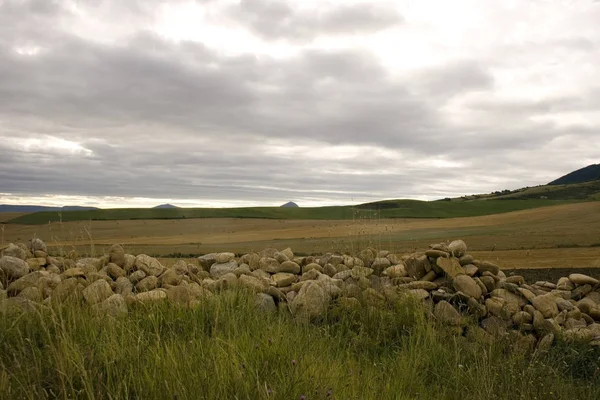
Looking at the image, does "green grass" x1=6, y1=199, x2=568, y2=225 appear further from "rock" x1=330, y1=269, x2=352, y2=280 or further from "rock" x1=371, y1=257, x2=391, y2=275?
"rock" x1=330, y1=269, x2=352, y2=280

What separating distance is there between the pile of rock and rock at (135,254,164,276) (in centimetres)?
2

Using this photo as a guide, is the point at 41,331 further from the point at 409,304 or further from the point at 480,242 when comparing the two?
the point at 480,242

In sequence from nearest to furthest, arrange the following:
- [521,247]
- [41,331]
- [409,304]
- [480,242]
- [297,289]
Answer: [41,331] < [409,304] < [297,289] < [521,247] < [480,242]

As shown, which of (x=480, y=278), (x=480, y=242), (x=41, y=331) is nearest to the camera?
(x=41, y=331)

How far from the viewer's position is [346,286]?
860 centimetres

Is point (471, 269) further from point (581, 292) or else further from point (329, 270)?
point (329, 270)

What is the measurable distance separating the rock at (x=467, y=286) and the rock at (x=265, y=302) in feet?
11.1

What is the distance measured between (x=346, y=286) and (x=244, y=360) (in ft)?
15.5

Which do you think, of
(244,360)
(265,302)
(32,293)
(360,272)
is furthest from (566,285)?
(32,293)

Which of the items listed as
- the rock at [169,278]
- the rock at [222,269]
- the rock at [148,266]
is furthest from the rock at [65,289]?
the rock at [222,269]

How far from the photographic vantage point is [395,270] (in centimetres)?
937

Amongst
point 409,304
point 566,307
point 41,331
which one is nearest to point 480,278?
point 566,307

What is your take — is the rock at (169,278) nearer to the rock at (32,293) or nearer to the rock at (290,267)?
the rock at (32,293)

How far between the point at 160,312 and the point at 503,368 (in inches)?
164
